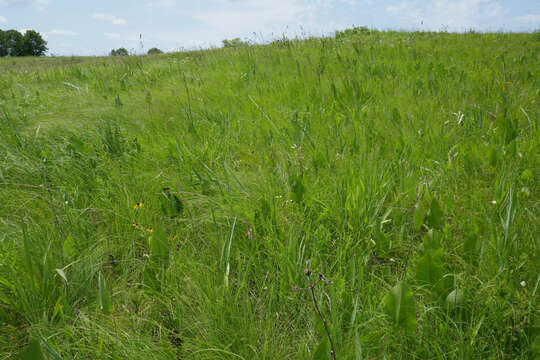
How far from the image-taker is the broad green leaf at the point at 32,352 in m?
0.87

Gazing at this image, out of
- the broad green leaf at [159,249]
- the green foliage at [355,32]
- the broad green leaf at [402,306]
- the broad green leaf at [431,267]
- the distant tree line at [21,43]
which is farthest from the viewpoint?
the distant tree line at [21,43]

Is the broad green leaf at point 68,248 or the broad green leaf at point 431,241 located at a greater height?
the broad green leaf at point 431,241

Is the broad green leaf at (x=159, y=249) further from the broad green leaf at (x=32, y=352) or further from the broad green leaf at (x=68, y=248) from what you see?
the broad green leaf at (x=32, y=352)

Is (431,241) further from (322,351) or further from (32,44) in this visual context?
(32,44)

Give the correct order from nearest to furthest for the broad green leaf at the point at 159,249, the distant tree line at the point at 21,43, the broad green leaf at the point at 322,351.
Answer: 1. the broad green leaf at the point at 322,351
2. the broad green leaf at the point at 159,249
3. the distant tree line at the point at 21,43

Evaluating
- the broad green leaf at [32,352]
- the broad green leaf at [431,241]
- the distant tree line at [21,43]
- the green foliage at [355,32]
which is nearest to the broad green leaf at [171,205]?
the broad green leaf at [32,352]

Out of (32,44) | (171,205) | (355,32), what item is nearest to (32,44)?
(32,44)

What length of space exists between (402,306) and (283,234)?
2.18 ft

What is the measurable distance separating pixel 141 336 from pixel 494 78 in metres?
4.40

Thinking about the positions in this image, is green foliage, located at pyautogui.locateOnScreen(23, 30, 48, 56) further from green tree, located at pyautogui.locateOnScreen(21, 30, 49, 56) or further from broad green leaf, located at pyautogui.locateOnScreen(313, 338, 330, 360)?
broad green leaf, located at pyautogui.locateOnScreen(313, 338, 330, 360)

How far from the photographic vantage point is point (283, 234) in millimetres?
1527

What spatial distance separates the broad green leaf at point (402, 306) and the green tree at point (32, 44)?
60329mm

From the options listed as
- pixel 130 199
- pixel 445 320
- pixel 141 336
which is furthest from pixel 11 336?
pixel 445 320

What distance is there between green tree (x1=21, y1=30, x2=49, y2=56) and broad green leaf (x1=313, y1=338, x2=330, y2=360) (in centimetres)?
6031
